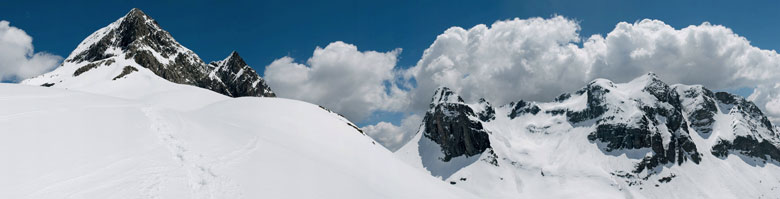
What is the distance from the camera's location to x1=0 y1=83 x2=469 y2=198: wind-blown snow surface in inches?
659

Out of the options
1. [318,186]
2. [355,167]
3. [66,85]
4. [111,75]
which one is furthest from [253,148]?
[111,75]

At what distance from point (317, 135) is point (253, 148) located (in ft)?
39.0

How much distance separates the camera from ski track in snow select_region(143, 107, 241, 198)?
17.8 metres

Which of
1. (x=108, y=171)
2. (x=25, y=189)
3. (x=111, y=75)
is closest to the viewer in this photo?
(x=25, y=189)

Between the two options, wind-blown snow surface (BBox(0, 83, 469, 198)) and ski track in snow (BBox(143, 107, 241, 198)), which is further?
ski track in snow (BBox(143, 107, 241, 198))

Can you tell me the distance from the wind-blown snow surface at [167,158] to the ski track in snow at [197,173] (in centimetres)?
5

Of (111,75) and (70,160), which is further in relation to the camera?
(111,75)

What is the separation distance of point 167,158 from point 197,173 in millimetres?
2460

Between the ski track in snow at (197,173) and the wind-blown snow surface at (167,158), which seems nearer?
the wind-blown snow surface at (167,158)

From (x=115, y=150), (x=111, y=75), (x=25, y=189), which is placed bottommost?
(x=25, y=189)

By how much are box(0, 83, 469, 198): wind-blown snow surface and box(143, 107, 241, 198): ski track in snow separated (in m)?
0.05

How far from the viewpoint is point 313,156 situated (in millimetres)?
29375

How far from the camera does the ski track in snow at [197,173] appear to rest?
17.8m

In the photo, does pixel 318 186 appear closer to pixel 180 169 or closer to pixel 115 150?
pixel 180 169
